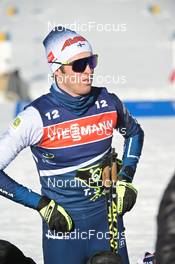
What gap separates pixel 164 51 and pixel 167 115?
6.89 m

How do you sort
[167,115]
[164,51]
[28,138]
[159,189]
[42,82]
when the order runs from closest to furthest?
1. [28,138]
2. [159,189]
3. [167,115]
4. [42,82]
5. [164,51]

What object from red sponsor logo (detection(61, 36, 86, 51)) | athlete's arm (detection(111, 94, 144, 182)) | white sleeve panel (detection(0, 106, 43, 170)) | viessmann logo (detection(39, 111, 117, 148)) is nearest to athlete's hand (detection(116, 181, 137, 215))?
athlete's arm (detection(111, 94, 144, 182))

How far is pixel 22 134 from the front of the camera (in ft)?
14.8

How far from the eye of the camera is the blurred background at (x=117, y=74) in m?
7.81

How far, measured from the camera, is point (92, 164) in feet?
15.3

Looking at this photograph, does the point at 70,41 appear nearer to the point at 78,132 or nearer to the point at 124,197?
the point at 78,132

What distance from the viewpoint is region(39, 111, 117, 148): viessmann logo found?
462 cm

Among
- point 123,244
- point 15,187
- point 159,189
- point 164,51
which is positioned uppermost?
point 15,187

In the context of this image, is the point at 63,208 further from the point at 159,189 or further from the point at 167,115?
the point at 167,115

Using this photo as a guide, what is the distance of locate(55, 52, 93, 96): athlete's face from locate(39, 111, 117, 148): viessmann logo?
17 cm

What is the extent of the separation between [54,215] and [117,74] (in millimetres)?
13133

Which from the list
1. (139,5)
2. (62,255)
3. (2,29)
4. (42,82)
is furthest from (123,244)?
(139,5)

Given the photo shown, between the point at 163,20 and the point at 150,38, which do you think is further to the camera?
the point at 163,20

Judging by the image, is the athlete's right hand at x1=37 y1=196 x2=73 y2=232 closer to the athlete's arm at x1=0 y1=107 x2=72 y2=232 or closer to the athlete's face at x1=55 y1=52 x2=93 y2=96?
the athlete's arm at x1=0 y1=107 x2=72 y2=232
